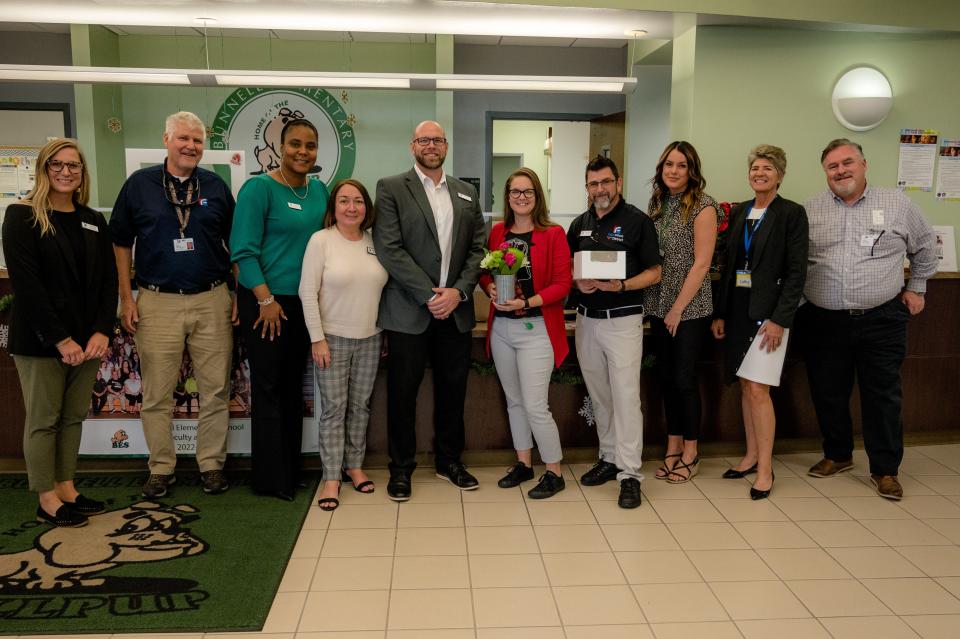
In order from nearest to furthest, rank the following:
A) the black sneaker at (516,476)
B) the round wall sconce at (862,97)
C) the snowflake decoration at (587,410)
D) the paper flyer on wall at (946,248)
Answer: the black sneaker at (516,476) < the snowflake decoration at (587,410) < the round wall sconce at (862,97) < the paper flyer on wall at (946,248)

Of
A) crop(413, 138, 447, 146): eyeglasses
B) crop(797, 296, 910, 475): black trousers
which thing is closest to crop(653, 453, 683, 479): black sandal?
crop(797, 296, 910, 475): black trousers

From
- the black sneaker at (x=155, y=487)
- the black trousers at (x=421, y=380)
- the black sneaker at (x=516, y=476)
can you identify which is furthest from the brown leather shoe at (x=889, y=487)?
the black sneaker at (x=155, y=487)

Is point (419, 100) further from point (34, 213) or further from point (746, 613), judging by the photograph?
point (746, 613)

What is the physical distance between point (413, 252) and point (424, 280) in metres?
0.16

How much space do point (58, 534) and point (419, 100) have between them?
548 cm

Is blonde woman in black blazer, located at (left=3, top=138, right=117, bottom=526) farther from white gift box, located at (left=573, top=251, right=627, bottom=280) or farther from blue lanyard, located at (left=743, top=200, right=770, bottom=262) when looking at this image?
blue lanyard, located at (left=743, top=200, right=770, bottom=262)

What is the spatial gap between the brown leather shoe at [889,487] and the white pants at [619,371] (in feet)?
4.10

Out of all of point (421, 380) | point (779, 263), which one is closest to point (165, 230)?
point (421, 380)

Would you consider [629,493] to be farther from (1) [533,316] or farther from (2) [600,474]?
(1) [533,316]

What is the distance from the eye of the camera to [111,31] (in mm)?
7160

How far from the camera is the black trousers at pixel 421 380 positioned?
3.44 metres

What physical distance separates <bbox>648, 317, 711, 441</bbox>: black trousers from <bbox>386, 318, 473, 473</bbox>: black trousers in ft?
3.25

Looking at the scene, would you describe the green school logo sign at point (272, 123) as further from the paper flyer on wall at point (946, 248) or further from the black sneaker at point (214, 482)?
the paper flyer on wall at point (946, 248)

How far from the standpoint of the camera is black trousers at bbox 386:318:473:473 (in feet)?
11.3
